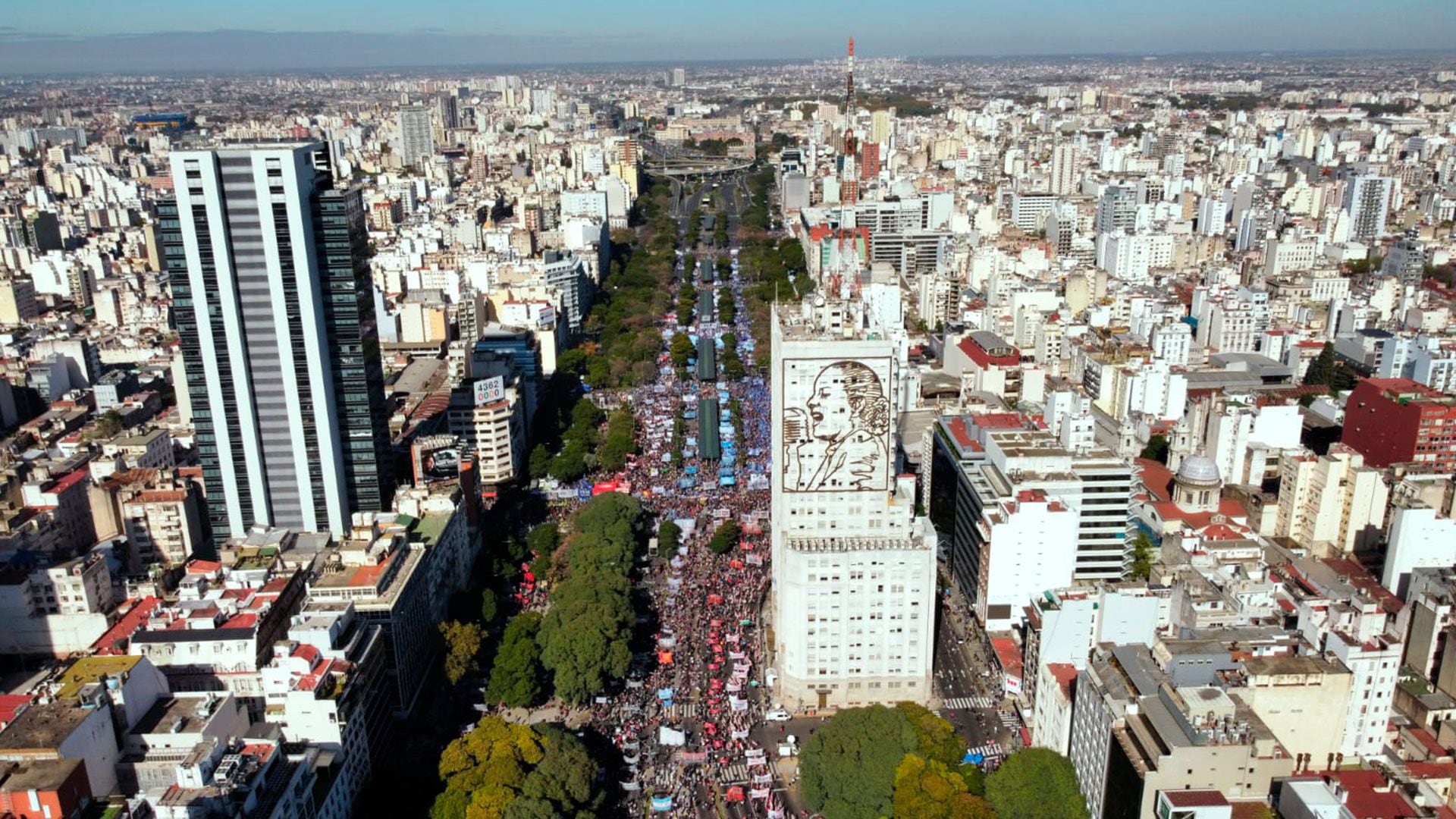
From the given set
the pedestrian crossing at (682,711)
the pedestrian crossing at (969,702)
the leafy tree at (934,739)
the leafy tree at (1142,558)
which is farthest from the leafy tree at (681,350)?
the leafy tree at (934,739)

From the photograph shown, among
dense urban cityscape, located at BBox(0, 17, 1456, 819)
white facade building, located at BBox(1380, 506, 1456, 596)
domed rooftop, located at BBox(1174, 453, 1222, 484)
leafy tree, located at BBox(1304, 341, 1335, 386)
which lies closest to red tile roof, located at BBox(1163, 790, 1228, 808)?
dense urban cityscape, located at BBox(0, 17, 1456, 819)

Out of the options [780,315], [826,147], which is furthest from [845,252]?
[826,147]

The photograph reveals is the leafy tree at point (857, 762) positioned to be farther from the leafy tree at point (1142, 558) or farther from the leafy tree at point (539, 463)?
the leafy tree at point (539, 463)

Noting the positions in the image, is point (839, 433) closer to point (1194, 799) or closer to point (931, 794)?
point (931, 794)

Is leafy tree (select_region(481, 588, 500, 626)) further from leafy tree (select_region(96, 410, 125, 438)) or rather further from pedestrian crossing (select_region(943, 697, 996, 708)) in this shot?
leafy tree (select_region(96, 410, 125, 438))

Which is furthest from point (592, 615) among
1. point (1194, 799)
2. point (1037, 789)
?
point (1194, 799)

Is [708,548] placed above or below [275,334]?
below

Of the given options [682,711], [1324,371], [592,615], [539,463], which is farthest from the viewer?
[1324,371]
